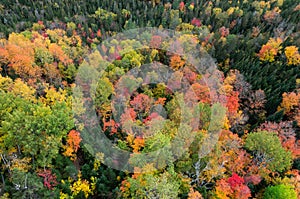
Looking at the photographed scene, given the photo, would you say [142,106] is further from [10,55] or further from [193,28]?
[193,28]

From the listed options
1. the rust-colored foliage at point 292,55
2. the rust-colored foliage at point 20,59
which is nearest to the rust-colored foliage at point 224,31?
the rust-colored foliage at point 292,55

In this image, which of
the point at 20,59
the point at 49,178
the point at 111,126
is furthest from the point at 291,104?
the point at 20,59

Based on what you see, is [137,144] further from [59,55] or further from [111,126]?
[59,55]

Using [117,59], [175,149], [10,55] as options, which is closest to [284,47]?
[117,59]

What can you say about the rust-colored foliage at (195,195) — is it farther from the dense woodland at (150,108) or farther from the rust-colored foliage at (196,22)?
the rust-colored foliage at (196,22)

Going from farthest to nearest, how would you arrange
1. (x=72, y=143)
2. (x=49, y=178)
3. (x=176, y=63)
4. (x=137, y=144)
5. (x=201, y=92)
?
(x=176, y=63) → (x=201, y=92) → (x=137, y=144) → (x=72, y=143) → (x=49, y=178)

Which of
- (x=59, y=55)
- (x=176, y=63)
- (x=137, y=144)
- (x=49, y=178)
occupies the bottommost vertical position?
(x=49, y=178)

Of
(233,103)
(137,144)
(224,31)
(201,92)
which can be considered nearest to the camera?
(137,144)

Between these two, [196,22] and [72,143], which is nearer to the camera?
[72,143]

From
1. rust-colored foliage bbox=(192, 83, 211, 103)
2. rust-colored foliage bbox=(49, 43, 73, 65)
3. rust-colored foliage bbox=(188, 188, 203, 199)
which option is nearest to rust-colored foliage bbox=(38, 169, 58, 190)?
rust-colored foliage bbox=(188, 188, 203, 199)
